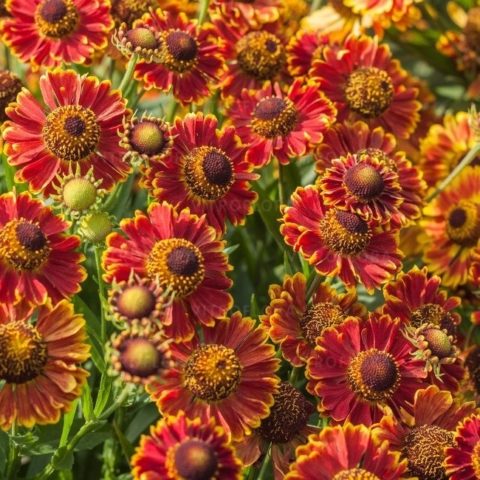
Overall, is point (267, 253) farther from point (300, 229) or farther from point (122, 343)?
point (122, 343)

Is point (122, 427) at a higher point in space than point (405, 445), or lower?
lower

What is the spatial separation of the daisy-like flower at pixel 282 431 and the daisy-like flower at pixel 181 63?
2.27 ft

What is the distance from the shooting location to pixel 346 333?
166 centimetres

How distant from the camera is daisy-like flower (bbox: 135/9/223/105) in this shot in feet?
6.38

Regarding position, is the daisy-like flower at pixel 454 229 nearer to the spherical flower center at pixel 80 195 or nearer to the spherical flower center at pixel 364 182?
the spherical flower center at pixel 364 182

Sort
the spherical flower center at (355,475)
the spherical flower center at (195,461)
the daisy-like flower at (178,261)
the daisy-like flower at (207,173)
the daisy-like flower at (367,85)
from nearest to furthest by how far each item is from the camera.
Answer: the spherical flower center at (195,461) → the spherical flower center at (355,475) → the daisy-like flower at (178,261) → the daisy-like flower at (207,173) → the daisy-like flower at (367,85)

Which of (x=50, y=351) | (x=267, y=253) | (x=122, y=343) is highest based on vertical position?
(x=122, y=343)

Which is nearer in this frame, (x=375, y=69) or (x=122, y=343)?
(x=122, y=343)

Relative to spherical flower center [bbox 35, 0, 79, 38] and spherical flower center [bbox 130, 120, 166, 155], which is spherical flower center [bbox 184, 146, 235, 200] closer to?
spherical flower center [bbox 130, 120, 166, 155]

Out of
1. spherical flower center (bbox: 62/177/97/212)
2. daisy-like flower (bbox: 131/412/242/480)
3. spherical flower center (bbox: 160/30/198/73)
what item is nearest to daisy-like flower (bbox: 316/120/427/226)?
spherical flower center (bbox: 160/30/198/73)

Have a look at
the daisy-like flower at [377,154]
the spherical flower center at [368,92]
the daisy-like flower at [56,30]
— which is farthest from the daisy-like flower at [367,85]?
the daisy-like flower at [56,30]

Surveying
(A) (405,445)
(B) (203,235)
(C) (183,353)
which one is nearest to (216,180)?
(B) (203,235)

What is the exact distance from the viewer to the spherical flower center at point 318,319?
1717mm

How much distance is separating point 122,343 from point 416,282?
72 centimetres
